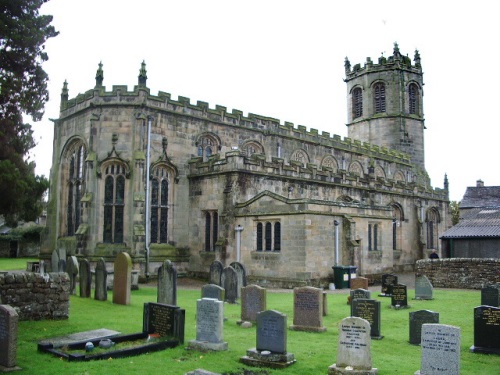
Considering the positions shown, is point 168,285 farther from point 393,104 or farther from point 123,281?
point 393,104

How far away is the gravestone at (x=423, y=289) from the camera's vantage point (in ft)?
61.8

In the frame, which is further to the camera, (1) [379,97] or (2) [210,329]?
(1) [379,97]

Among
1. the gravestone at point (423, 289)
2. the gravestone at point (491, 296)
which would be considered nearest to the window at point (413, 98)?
the gravestone at point (423, 289)

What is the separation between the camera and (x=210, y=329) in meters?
10.4

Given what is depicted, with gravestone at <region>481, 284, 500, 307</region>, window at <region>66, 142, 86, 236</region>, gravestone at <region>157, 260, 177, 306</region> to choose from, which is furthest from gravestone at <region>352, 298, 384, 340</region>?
window at <region>66, 142, 86, 236</region>

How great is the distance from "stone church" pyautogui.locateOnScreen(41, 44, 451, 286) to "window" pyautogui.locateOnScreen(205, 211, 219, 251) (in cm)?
6

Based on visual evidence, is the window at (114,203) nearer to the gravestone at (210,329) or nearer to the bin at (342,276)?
the bin at (342,276)

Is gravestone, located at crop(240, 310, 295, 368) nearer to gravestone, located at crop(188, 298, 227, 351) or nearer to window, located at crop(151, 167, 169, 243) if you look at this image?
gravestone, located at crop(188, 298, 227, 351)

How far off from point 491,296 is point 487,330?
5.11 metres

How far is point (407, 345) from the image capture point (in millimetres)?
11273

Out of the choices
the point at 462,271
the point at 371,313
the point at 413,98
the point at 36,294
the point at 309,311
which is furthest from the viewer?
the point at 413,98

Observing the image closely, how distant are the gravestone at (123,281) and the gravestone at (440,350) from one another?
10.6m

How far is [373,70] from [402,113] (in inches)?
191

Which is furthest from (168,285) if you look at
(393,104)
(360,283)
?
(393,104)
